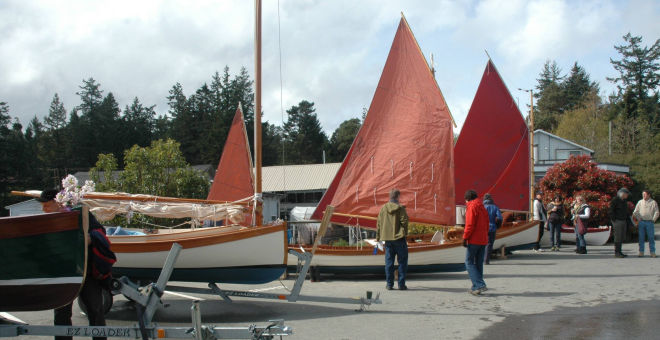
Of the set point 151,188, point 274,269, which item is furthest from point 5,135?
point 274,269

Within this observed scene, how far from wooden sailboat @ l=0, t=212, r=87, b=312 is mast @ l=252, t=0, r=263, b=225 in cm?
420

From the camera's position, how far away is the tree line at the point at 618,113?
128 ft

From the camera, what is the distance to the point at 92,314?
496 centimetres

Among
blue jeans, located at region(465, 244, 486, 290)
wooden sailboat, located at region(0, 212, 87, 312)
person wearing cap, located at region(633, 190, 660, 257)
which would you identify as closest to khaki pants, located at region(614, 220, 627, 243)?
person wearing cap, located at region(633, 190, 660, 257)

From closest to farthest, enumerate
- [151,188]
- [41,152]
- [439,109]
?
[439,109] → [151,188] → [41,152]

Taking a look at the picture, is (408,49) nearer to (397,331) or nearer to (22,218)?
(397,331)

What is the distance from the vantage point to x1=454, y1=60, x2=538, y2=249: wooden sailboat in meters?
14.6

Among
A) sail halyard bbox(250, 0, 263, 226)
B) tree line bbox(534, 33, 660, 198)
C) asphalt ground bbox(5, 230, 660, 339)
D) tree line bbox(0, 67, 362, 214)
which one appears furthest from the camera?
tree line bbox(0, 67, 362, 214)

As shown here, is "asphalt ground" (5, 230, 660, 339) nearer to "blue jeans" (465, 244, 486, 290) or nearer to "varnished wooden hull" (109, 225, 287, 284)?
"blue jeans" (465, 244, 486, 290)

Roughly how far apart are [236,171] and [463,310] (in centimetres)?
1077

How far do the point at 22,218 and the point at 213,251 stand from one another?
11.4ft

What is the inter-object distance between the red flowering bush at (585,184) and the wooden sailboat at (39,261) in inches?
738

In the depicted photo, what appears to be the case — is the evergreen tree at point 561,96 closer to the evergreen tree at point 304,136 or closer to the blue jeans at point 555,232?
the evergreen tree at point 304,136

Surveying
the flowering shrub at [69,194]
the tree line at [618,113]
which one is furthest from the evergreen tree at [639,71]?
the flowering shrub at [69,194]
